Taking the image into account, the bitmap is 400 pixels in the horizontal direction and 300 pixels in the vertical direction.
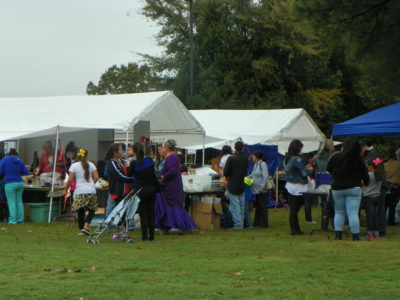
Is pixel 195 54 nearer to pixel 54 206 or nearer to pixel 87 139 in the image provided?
pixel 87 139

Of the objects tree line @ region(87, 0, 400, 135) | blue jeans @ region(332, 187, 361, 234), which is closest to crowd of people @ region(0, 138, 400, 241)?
blue jeans @ region(332, 187, 361, 234)

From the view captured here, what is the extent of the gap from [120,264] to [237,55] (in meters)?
33.0

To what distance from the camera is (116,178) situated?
41.3ft

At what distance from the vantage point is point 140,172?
40.1 feet

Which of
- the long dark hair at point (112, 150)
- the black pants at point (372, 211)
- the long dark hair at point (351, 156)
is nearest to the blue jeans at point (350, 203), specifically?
the long dark hair at point (351, 156)

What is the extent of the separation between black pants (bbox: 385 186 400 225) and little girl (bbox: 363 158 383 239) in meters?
2.26

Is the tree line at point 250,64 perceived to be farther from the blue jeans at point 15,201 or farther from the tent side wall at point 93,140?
the blue jeans at point 15,201

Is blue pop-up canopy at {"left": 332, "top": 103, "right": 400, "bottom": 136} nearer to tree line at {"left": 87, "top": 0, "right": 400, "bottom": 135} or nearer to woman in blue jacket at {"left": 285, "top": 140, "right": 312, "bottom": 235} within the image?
woman in blue jacket at {"left": 285, "top": 140, "right": 312, "bottom": 235}

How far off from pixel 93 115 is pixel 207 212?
4.15 meters

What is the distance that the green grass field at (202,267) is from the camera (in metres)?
7.29

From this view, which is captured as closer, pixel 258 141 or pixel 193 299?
pixel 193 299

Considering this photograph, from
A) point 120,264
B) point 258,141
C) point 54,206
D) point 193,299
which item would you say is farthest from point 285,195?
point 193,299

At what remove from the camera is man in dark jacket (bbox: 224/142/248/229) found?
14703 millimetres

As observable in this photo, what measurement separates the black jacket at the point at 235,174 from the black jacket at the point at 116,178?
2.43 meters
